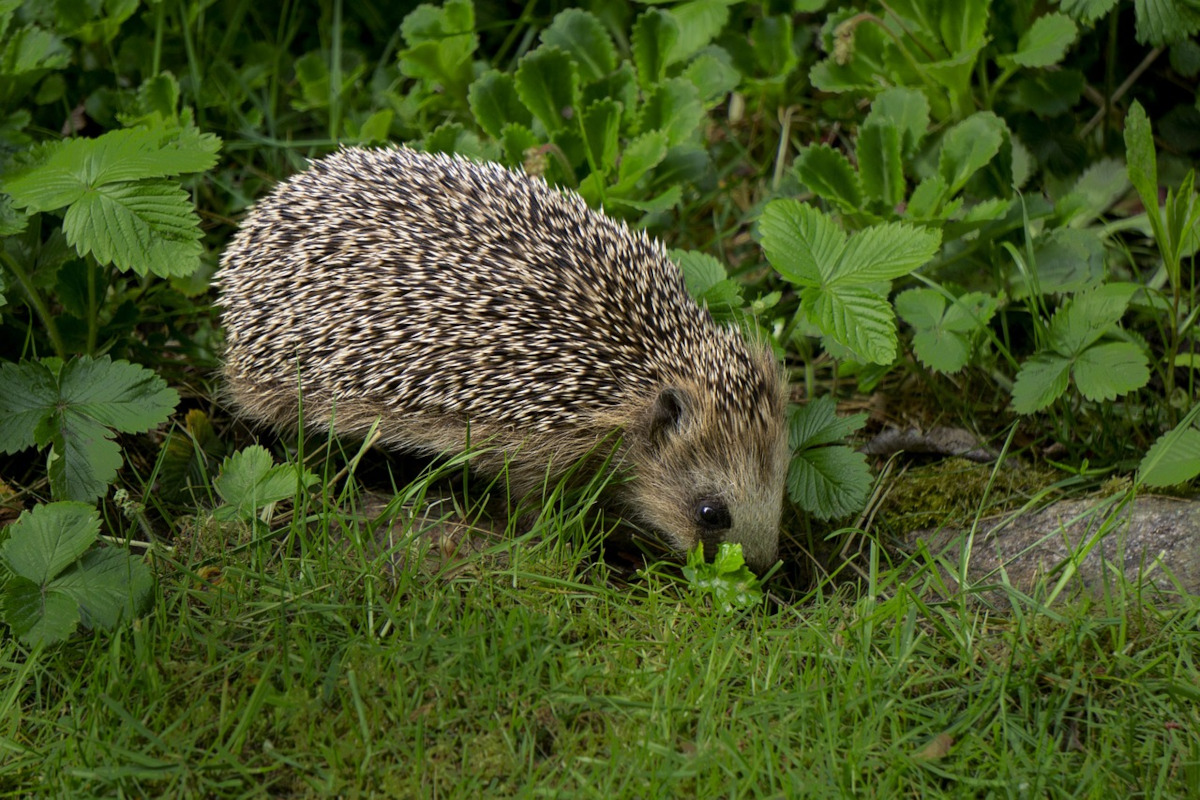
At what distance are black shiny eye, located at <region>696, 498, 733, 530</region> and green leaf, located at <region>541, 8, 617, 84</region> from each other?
228 centimetres

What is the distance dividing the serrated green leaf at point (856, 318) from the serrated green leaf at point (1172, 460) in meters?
1.09

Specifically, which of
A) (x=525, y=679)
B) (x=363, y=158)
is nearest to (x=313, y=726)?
(x=525, y=679)

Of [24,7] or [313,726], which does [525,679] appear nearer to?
[313,726]

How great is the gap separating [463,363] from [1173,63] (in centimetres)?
359

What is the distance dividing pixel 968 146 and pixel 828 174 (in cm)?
60

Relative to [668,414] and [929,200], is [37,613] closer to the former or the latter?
[668,414]

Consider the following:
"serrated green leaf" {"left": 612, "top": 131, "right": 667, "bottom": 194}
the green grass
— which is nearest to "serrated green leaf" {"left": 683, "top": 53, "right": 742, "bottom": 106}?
"serrated green leaf" {"left": 612, "top": 131, "right": 667, "bottom": 194}

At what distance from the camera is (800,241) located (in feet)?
13.6

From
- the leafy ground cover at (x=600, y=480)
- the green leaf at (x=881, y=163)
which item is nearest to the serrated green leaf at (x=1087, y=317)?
the leafy ground cover at (x=600, y=480)

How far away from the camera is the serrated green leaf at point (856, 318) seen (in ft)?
12.7

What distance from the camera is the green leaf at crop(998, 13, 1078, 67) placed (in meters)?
4.81

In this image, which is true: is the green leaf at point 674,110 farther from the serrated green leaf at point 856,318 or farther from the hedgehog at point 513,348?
the serrated green leaf at point 856,318

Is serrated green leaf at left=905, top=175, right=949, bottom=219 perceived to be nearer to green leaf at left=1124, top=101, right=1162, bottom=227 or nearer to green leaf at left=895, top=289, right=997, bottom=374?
green leaf at left=895, top=289, right=997, bottom=374

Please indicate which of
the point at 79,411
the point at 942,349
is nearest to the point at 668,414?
the point at 942,349
